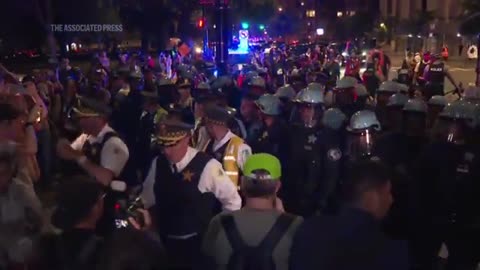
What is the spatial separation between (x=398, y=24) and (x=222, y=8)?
52.7 metres

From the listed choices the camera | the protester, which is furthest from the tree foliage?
the protester

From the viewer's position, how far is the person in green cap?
396 centimetres

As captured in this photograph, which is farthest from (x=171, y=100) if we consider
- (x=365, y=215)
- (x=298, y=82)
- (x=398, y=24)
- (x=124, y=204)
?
(x=398, y=24)

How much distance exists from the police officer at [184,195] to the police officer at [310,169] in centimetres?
220

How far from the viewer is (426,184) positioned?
20.9ft

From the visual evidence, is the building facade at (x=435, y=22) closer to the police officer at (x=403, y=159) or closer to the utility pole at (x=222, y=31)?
the utility pole at (x=222, y=31)

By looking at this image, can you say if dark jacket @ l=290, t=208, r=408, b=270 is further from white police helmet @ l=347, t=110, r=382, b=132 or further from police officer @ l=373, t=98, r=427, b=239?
white police helmet @ l=347, t=110, r=382, b=132

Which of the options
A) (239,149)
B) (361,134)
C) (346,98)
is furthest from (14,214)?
(346,98)

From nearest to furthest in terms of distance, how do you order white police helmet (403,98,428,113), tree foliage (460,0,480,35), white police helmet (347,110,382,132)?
white police helmet (347,110,382,132) < white police helmet (403,98,428,113) < tree foliage (460,0,480,35)

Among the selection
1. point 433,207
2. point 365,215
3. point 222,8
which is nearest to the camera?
point 365,215

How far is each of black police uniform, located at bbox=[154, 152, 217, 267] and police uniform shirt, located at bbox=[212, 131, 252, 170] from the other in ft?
4.02

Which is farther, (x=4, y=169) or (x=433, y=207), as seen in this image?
(x=433, y=207)

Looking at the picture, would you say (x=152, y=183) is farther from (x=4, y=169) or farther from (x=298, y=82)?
(x=298, y=82)

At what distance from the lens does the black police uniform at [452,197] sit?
20.5 ft
